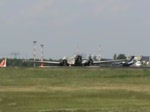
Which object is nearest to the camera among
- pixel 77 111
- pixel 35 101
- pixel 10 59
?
pixel 77 111

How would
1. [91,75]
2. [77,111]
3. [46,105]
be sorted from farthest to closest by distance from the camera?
1. [91,75]
2. [46,105]
3. [77,111]

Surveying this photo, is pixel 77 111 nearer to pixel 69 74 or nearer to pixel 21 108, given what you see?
pixel 21 108

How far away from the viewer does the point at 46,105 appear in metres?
22.1

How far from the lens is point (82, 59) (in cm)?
10556

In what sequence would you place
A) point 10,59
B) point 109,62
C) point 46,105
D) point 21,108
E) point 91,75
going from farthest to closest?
point 10,59, point 109,62, point 91,75, point 46,105, point 21,108

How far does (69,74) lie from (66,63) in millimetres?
48393

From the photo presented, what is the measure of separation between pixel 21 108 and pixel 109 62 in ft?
328

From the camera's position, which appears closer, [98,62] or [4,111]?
[4,111]

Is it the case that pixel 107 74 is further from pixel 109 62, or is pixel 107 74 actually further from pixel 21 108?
pixel 109 62

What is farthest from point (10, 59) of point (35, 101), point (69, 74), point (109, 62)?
point (35, 101)

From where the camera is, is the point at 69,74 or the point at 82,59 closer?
the point at 69,74

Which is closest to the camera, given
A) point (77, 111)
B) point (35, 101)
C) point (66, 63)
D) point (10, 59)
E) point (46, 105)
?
point (77, 111)

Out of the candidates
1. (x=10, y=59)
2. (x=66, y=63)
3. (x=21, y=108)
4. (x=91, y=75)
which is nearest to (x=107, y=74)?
(x=91, y=75)

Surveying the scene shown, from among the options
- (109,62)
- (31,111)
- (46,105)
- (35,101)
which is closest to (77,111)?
(31,111)
